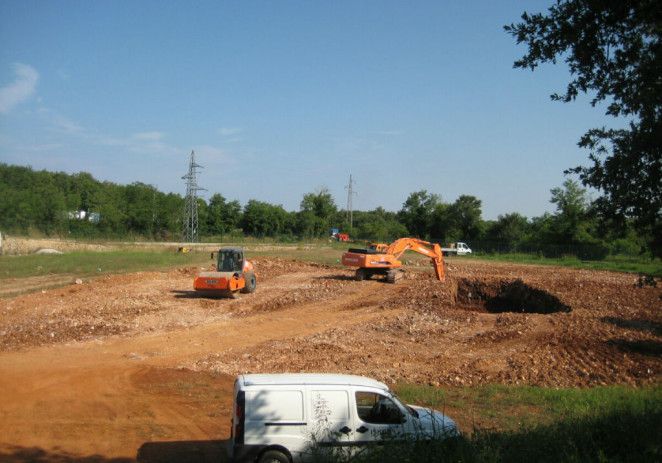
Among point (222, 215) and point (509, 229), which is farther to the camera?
point (222, 215)

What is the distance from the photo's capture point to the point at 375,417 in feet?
Answer: 24.0

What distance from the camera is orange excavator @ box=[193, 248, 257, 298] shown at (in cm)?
2303

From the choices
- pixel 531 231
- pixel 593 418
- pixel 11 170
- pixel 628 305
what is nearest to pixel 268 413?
pixel 593 418

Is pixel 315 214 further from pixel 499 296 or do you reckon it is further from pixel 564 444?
pixel 564 444

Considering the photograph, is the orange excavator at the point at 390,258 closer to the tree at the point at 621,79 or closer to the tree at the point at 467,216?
the tree at the point at 621,79

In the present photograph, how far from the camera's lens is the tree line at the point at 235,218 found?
199 feet

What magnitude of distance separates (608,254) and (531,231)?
19.9 m

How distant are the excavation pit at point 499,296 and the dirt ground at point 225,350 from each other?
19 cm

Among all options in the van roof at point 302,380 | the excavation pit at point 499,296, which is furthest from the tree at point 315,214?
the van roof at point 302,380

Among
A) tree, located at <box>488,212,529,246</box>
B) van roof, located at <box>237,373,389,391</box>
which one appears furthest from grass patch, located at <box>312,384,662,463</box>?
tree, located at <box>488,212,529,246</box>

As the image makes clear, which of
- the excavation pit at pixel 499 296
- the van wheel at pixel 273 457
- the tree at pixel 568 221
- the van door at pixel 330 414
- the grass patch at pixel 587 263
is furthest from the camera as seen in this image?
the tree at pixel 568 221

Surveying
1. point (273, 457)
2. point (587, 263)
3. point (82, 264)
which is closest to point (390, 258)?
point (273, 457)

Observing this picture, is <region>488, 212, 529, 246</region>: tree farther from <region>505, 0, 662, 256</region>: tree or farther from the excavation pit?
<region>505, 0, 662, 256</region>: tree

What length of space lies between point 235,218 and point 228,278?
62075mm
